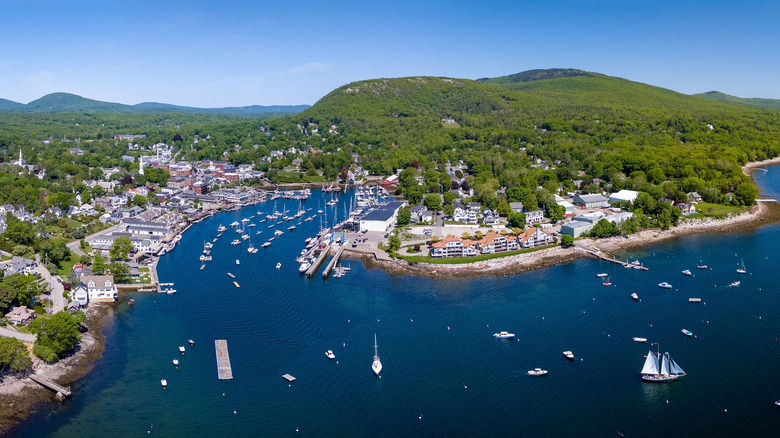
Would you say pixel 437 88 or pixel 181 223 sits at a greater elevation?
pixel 437 88

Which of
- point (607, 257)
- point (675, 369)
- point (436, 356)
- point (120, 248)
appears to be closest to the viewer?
point (675, 369)

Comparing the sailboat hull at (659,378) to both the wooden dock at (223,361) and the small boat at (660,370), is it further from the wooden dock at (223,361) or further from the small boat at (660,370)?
the wooden dock at (223,361)

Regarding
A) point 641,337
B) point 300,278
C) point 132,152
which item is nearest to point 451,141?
point 132,152

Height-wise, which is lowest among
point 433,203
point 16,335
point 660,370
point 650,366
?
point 660,370

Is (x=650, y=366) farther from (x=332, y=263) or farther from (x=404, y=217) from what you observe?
(x=404, y=217)

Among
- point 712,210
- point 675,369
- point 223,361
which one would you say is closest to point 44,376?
point 223,361

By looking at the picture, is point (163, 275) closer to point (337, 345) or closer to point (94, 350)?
point (94, 350)
